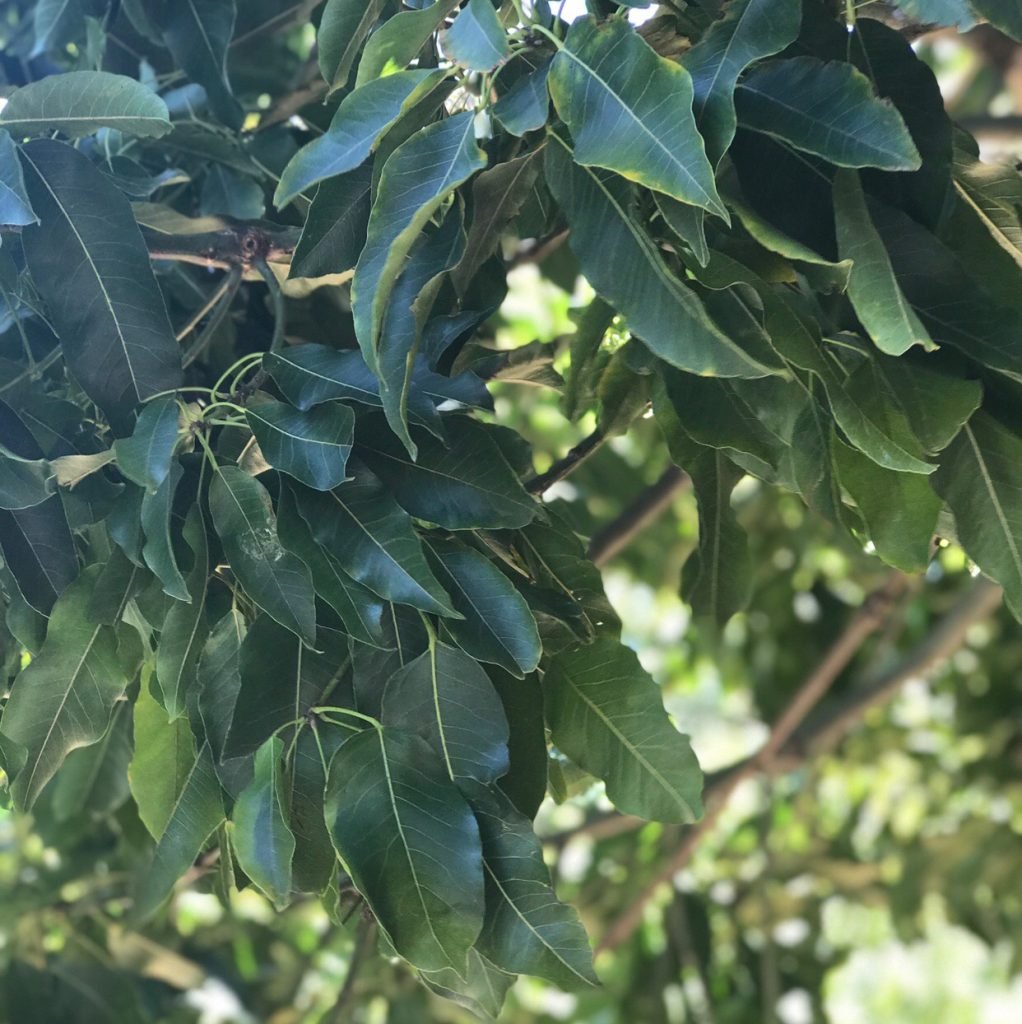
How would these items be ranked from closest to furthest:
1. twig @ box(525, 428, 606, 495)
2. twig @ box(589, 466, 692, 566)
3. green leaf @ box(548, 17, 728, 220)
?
1. green leaf @ box(548, 17, 728, 220)
2. twig @ box(525, 428, 606, 495)
3. twig @ box(589, 466, 692, 566)

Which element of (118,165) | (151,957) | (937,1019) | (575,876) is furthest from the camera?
(937,1019)

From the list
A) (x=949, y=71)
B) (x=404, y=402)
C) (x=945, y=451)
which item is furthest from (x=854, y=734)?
(x=404, y=402)

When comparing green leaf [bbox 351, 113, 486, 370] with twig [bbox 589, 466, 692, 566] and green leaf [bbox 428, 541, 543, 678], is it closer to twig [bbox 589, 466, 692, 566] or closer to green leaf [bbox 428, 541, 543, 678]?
green leaf [bbox 428, 541, 543, 678]

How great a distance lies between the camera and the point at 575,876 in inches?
62.5

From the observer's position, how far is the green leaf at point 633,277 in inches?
16.3

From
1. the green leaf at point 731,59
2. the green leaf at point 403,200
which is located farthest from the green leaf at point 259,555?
the green leaf at point 731,59

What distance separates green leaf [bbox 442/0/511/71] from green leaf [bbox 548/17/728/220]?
0.08 feet

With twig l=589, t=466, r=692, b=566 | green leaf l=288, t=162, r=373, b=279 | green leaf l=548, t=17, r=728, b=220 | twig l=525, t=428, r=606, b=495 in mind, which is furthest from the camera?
twig l=589, t=466, r=692, b=566

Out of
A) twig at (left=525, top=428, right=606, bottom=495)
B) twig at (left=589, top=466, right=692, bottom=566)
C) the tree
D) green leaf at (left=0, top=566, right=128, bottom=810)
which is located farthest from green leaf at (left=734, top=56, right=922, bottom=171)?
twig at (left=589, top=466, right=692, bottom=566)

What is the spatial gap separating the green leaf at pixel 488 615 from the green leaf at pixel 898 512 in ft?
0.46

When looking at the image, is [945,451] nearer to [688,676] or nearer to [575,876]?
[575,876]

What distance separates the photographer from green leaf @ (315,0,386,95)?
21.0 inches

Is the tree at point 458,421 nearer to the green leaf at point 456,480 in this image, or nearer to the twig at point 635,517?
the green leaf at point 456,480

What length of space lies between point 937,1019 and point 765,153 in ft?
9.55
